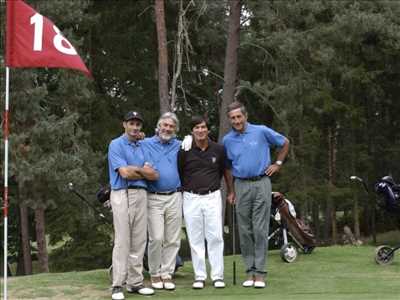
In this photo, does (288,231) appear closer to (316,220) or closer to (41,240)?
(41,240)

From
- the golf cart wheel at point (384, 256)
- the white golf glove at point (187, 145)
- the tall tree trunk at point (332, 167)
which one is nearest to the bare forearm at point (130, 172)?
the white golf glove at point (187, 145)

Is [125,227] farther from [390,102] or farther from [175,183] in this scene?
[390,102]

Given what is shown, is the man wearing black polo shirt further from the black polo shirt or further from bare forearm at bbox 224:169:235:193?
bare forearm at bbox 224:169:235:193

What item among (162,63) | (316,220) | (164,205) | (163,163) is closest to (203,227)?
(164,205)

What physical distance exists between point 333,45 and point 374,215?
1105 centimetres

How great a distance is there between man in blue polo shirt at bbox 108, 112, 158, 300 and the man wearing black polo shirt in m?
0.49

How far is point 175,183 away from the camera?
8.00m

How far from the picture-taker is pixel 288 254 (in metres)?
10.4

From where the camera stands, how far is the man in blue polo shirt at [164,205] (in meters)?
7.93

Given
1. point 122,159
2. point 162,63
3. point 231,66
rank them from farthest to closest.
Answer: point 231,66
point 162,63
point 122,159

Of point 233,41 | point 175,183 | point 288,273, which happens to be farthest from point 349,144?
point 175,183

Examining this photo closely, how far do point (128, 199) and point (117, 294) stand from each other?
988mm

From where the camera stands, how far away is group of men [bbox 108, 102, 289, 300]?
7.75 meters

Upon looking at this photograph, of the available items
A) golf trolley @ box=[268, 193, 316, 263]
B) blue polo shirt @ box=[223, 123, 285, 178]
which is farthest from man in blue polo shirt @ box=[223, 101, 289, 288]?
golf trolley @ box=[268, 193, 316, 263]
